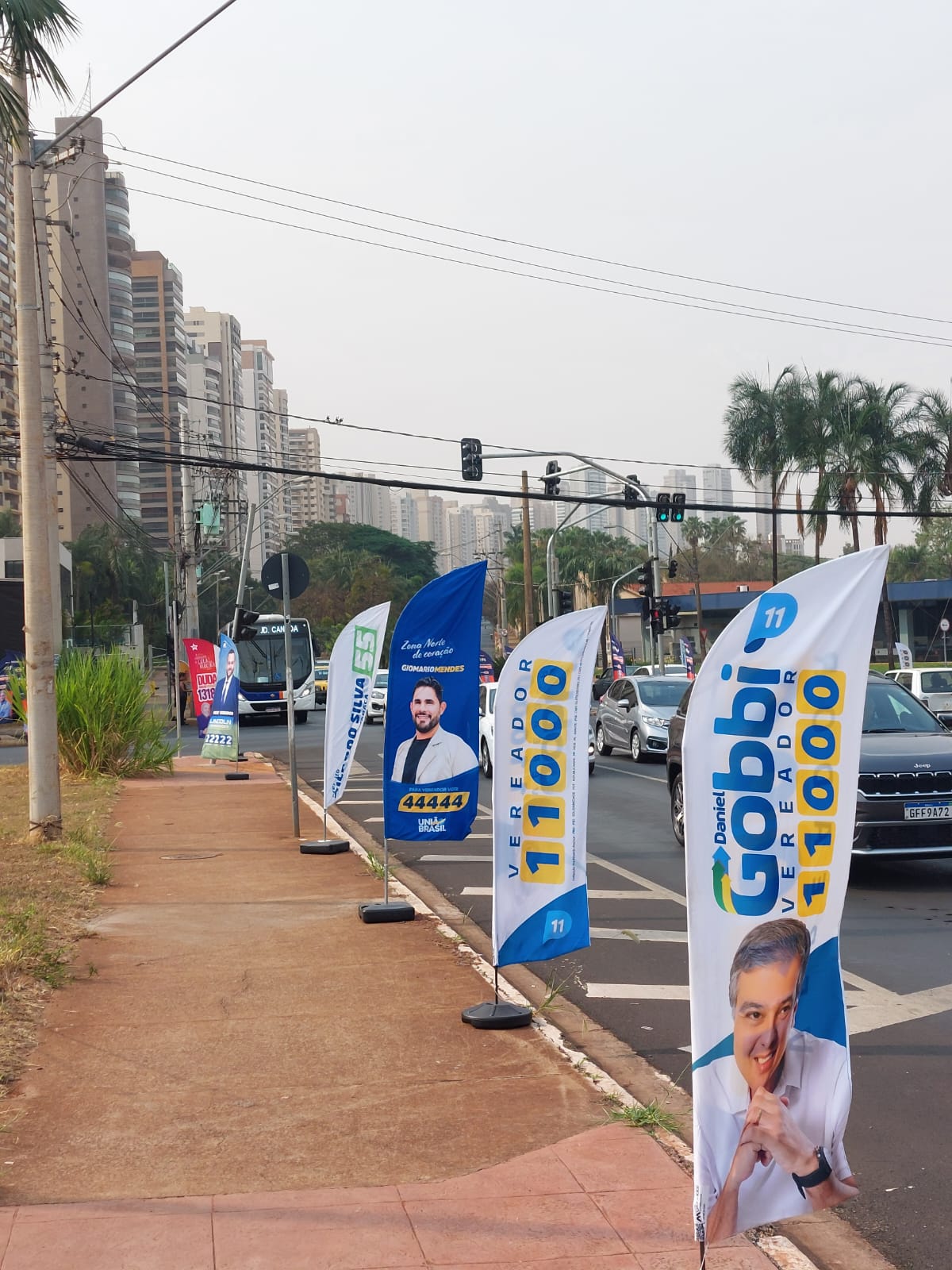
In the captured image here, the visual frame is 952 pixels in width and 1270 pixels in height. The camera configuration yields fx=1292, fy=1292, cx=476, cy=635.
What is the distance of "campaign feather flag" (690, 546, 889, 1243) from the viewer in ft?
11.2

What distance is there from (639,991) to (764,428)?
1521 inches

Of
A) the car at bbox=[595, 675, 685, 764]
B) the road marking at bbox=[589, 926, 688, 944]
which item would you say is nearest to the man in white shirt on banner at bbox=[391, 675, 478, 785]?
the road marking at bbox=[589, 926, 688, 944]

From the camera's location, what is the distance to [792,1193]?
136 inches

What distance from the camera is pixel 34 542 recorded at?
1241cm

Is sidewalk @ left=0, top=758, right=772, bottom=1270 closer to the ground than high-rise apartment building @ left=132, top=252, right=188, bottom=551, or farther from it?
closer to the ground

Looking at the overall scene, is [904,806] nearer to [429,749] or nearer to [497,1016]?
[429,749]

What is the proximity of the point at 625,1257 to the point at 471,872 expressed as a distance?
7.88 metres

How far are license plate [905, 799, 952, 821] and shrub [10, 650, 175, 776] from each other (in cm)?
1388

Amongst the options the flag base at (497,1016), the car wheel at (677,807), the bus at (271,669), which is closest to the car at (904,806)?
the car wheel at (677,807)

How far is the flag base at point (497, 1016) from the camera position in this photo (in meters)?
6.40

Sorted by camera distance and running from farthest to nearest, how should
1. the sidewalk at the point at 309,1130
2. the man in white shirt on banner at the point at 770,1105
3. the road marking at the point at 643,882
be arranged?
1. the road marking at the point at 643,882
2. the sidewalk at the point at 309,1130
3. the man in white shirt on banner at the point at 770,1105

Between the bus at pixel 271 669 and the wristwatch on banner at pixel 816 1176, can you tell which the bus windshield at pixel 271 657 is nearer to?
the bus at pixel 271 669

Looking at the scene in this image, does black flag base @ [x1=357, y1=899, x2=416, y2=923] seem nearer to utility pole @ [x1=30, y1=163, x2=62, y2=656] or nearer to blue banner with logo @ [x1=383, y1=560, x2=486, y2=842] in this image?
blue banner with logo @ [x1=383, y1=560, x2=486, y2=842]

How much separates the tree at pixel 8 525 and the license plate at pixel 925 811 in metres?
68.9
